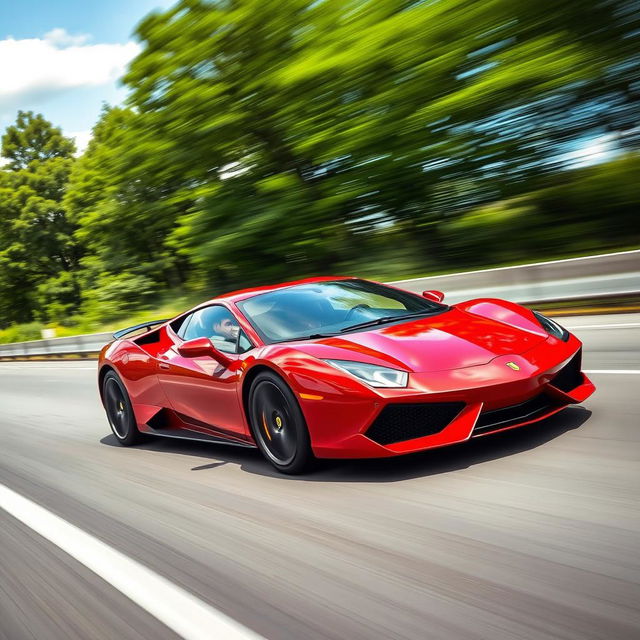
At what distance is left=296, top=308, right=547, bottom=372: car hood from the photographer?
3994 millimetres

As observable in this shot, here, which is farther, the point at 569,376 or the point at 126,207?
the point at 126,207

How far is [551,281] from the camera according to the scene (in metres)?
9.92

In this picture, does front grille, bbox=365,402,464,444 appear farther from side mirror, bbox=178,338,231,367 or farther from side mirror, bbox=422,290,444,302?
side mirror, bbox=422,290,444,302

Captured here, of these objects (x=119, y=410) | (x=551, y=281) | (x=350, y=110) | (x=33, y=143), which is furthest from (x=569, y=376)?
(x=33, y=143)

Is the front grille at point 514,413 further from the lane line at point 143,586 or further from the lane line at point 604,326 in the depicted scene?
the lane line at point 604,326

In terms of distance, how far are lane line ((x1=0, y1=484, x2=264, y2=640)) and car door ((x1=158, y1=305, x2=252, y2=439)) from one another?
1087 millimetres

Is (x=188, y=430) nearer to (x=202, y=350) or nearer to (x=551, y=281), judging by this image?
(x=202, y=350)

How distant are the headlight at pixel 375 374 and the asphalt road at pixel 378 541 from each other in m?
0.51

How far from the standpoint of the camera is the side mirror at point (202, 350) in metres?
Result: 4.73

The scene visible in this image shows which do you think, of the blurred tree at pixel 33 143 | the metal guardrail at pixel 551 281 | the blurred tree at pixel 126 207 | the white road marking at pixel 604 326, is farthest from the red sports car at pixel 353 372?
the blurred tree at pixel 33 143

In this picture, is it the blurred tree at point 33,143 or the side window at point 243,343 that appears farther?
the blurred tree at point 33,143

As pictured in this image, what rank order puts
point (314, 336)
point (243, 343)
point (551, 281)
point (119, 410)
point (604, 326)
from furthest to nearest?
point (551, 281)
point (604, 326)
point (119, 410)
point (243, 343)
point (314, 336)

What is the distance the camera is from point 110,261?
105 feet

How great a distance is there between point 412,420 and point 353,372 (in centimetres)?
38
